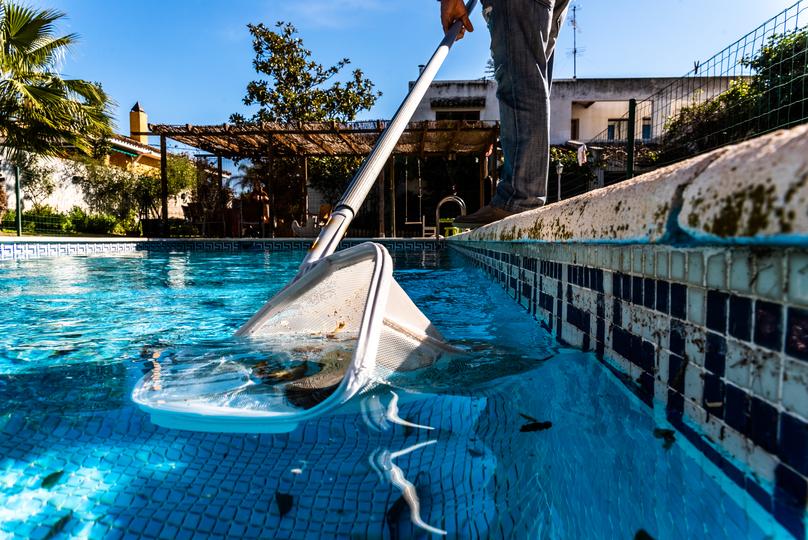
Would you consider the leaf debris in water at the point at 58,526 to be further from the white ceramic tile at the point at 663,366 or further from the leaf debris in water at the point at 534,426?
the white ceramic tile at the point at 663,366

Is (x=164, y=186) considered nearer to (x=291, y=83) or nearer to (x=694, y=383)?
(x=291, y=83)

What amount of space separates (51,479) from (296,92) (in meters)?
20.0

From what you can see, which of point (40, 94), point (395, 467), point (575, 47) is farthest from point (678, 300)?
point (575, 47)

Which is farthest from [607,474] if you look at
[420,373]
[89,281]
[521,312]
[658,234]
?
[89,281]

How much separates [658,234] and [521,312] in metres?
2.16

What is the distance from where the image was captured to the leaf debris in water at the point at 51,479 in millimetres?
1171

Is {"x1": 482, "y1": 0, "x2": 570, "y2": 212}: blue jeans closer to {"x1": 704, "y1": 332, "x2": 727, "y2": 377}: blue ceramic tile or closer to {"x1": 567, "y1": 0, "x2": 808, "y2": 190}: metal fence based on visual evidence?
{"x1": 567, "y1": 0, "x2": 808, "y2": 190}: metal fence

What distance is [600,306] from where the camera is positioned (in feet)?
5.02

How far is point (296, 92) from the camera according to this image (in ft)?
64.5

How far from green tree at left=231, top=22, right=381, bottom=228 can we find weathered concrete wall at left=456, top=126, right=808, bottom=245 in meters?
18.3

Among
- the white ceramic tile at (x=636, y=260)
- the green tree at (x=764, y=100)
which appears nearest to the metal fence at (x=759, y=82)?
the green tree at (x=764, y=100)

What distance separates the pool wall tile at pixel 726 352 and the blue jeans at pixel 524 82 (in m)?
1.81

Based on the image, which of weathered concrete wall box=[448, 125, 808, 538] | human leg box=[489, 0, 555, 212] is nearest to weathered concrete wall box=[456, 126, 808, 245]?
weathered concrete wall box=[448, 125, 808, 538]

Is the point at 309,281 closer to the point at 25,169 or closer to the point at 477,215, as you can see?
the point at 477,215
